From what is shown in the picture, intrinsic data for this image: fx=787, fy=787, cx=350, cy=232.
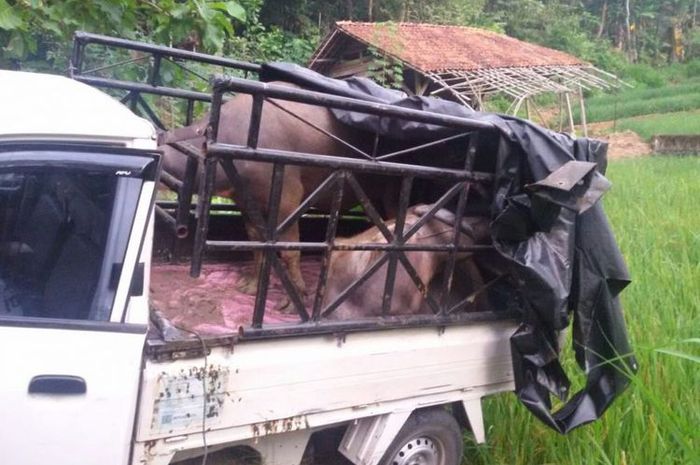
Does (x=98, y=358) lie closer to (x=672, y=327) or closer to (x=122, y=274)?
(x=122, y=274)

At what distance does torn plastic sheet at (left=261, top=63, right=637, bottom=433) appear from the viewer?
3.38 metres

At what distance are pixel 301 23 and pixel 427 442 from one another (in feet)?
65.9

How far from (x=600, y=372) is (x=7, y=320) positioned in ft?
8.42

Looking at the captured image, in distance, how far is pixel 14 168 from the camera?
2.38 metres

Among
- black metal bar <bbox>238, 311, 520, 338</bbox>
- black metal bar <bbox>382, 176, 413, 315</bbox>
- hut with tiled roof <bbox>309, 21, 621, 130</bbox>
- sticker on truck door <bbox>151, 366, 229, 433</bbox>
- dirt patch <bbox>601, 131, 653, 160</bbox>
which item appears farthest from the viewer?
dirt patch <bbox>601, 131, 653, 160</bbox>

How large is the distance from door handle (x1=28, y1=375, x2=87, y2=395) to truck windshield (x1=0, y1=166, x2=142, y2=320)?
203mm

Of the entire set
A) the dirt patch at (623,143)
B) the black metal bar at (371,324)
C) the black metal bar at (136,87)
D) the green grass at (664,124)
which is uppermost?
the black metal bar at (136,87)

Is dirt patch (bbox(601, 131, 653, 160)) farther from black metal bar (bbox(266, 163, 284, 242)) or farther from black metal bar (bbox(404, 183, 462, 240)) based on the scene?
black metal bar (bbox(266, 163, 284, 242))

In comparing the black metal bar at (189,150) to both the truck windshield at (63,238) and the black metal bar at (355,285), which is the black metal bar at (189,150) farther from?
the black metal bar at (355,285)

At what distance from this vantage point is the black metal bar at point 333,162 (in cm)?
272

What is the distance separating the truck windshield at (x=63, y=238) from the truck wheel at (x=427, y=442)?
1489 millimetres

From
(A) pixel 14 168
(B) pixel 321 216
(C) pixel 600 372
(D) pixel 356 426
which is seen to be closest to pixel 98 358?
(A) pixel 14 168

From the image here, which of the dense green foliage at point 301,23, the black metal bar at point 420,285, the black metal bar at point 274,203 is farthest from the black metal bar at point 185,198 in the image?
the dense green foliage at point 301,23

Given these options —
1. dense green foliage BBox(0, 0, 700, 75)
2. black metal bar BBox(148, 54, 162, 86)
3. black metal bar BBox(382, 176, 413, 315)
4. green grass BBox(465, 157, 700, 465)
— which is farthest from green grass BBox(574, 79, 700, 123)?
black metal bar BBox(382, 176, 413, 315)
